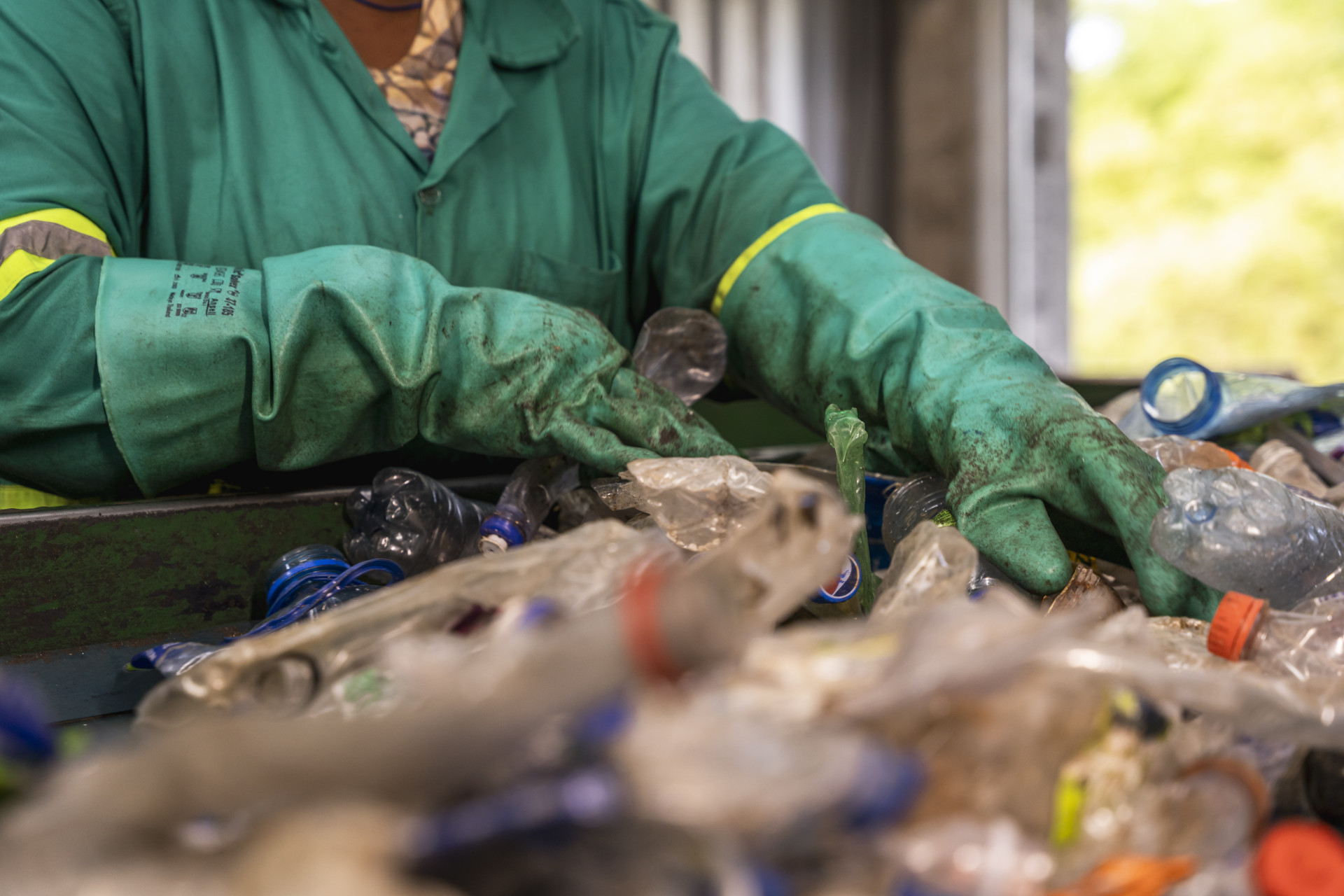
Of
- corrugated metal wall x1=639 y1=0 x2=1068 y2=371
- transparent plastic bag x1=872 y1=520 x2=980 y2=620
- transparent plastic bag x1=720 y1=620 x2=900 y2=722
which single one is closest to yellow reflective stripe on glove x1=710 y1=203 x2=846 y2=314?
transparent plastic bag x1=872 y1=520 x2=980 y2=620

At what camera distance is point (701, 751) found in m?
Answer: 0.37

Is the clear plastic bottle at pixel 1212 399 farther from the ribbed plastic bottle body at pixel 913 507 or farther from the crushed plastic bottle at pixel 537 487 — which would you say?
the crushed plastic bottle at pixel 537 487

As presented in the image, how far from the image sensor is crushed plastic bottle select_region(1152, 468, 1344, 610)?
0.88 m

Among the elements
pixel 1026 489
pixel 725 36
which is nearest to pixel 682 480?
pixel 1026 489

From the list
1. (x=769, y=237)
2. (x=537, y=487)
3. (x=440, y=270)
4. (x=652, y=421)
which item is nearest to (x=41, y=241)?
(x=440, y=270)

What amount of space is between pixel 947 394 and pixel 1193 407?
0.52 metres

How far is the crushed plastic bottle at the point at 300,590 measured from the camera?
32.4 inches

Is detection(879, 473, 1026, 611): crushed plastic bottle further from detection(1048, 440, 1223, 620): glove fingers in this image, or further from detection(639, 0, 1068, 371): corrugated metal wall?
detection(639, 0, 1068, 371): corrugated metal wall

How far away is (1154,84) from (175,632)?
13.2m

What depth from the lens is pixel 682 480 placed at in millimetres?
911

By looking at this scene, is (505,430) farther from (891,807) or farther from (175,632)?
(891,807)

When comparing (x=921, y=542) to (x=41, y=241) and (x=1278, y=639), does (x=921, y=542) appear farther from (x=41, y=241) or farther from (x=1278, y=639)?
(x=41, y=241)

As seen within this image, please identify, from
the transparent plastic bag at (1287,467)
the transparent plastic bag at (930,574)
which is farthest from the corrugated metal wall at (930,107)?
the transparent plastic bag at (930,574)

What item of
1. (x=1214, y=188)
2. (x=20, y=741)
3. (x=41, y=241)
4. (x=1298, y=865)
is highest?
(x=41, y=241)
